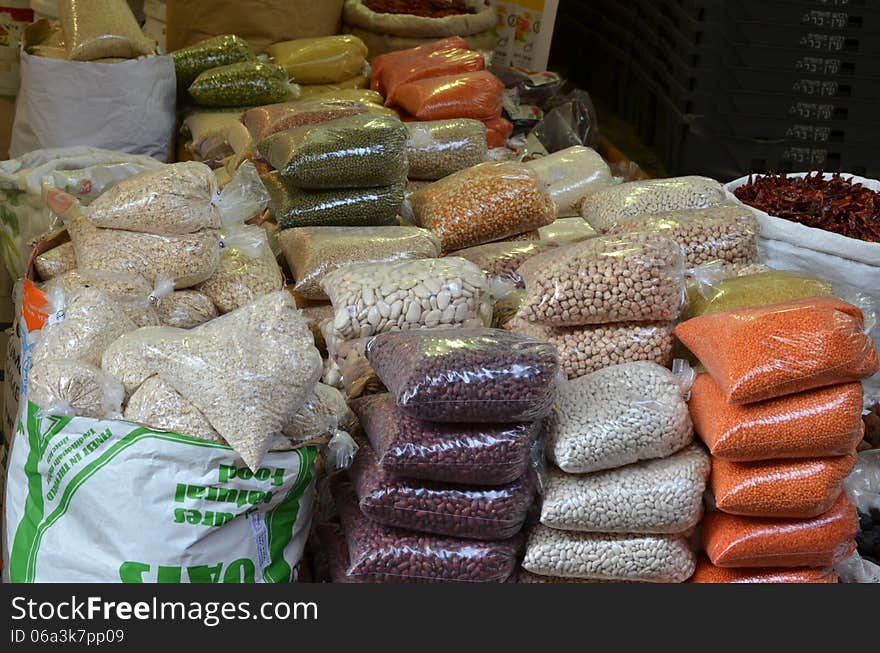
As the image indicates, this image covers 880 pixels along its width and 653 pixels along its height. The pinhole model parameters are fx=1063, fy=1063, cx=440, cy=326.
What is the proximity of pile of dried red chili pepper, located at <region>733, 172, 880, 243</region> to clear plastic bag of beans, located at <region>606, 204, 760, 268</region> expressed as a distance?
0.21m

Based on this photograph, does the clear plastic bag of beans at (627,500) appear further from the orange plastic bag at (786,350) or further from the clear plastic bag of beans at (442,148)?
the clear plastic bag of beans at (442,148)

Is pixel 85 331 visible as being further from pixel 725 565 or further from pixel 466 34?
pixel 466 34

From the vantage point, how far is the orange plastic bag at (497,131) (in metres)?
3.04

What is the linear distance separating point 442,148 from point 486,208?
0.34 meters

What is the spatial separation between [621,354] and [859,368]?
35cm

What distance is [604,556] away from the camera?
4.91 feet

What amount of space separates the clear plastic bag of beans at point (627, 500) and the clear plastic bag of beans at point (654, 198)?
71 cm

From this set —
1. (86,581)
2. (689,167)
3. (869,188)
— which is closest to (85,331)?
(86,581)

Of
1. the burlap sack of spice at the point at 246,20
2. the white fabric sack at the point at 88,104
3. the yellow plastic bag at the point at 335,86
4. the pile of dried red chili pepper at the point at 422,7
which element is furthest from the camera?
the pile of dried red chili pepper at the point at 422,7

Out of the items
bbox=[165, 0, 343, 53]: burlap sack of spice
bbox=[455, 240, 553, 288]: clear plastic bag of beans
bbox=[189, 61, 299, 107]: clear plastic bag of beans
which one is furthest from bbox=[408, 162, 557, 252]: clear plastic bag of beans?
bbox=[165, 0, 343, 53]: burlap sack of spice

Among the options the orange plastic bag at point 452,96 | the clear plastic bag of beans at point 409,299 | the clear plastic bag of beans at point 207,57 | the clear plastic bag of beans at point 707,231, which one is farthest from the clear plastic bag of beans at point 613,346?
the clear plastic bag of beans at point 207,57

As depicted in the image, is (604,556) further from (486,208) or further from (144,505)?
(486,208)

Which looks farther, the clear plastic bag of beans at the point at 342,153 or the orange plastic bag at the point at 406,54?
the orange plastic bag at the point at 406,54

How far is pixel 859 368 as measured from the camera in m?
1.49
